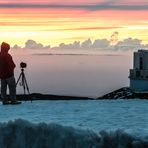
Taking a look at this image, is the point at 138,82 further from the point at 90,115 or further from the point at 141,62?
the point at 90,115

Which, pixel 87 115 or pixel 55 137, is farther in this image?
pixel 87 115

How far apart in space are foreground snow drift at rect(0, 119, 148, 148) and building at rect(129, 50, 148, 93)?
27.7 m

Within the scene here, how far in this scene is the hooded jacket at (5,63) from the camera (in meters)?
19.2

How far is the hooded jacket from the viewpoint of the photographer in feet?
62.9

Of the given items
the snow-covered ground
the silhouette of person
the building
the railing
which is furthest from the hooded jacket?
the railing

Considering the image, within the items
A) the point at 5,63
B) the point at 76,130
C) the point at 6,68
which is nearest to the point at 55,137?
the point at 76,130

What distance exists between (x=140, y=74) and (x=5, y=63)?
2246cm

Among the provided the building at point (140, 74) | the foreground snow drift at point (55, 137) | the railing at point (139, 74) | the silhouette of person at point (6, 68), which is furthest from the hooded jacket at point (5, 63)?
the railing at point (139, 74)

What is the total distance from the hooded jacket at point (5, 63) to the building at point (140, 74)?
21.0m

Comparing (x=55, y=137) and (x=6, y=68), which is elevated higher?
(x=6, y=68)

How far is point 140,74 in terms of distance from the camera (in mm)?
40656

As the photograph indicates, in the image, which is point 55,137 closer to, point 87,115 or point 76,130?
point 76,130

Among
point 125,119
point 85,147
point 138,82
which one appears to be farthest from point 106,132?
point 138,82

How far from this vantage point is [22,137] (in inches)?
475
